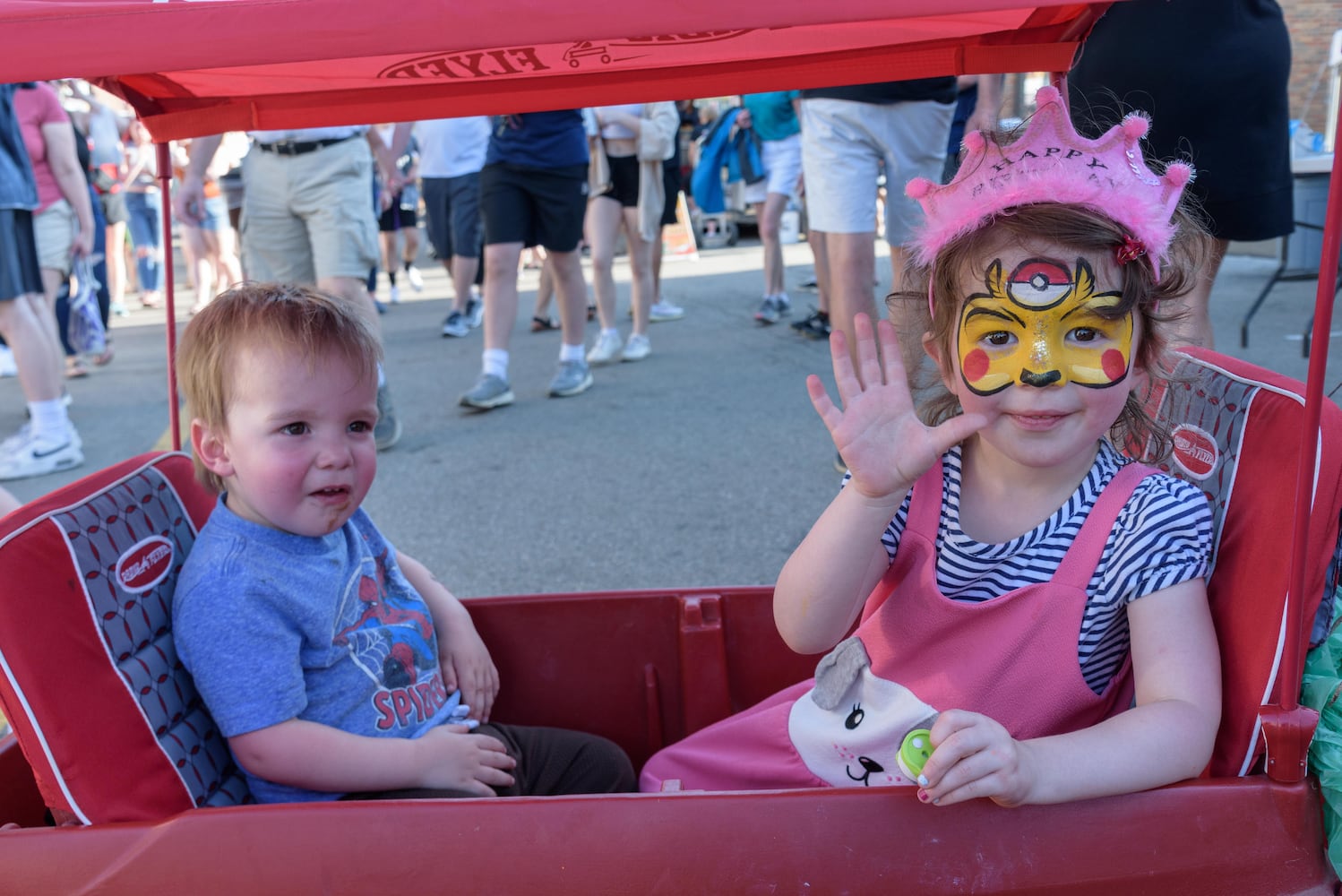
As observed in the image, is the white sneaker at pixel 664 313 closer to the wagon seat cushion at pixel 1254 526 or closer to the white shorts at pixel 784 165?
the white shorts at pixel 784 165

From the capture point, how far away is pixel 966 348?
4.44 ft

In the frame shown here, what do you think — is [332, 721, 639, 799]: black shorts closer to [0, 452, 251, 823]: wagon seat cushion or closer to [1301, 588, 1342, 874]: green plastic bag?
[0, 452, 251, 823]: wagon seat cushion

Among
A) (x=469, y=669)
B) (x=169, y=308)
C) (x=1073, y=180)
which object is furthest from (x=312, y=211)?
(x=1073, y=180)

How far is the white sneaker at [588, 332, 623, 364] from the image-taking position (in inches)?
244

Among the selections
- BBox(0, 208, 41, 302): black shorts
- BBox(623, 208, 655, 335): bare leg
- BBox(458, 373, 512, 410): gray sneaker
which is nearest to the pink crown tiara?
BBox(458, 373, 512, 410): gray sneaker

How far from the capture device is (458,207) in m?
6.94

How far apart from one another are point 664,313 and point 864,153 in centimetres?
434

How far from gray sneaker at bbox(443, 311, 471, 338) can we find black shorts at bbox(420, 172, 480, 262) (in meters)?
0.57

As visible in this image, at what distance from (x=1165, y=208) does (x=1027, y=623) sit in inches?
20.2

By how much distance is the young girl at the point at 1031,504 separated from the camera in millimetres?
1263

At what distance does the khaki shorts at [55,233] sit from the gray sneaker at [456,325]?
9.08 feet

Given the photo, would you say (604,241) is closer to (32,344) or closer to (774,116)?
(774,116)

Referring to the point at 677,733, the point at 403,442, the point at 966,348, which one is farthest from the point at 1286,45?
the point at 403,442

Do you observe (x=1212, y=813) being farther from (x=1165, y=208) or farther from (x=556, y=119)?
(x=556, y=119)
